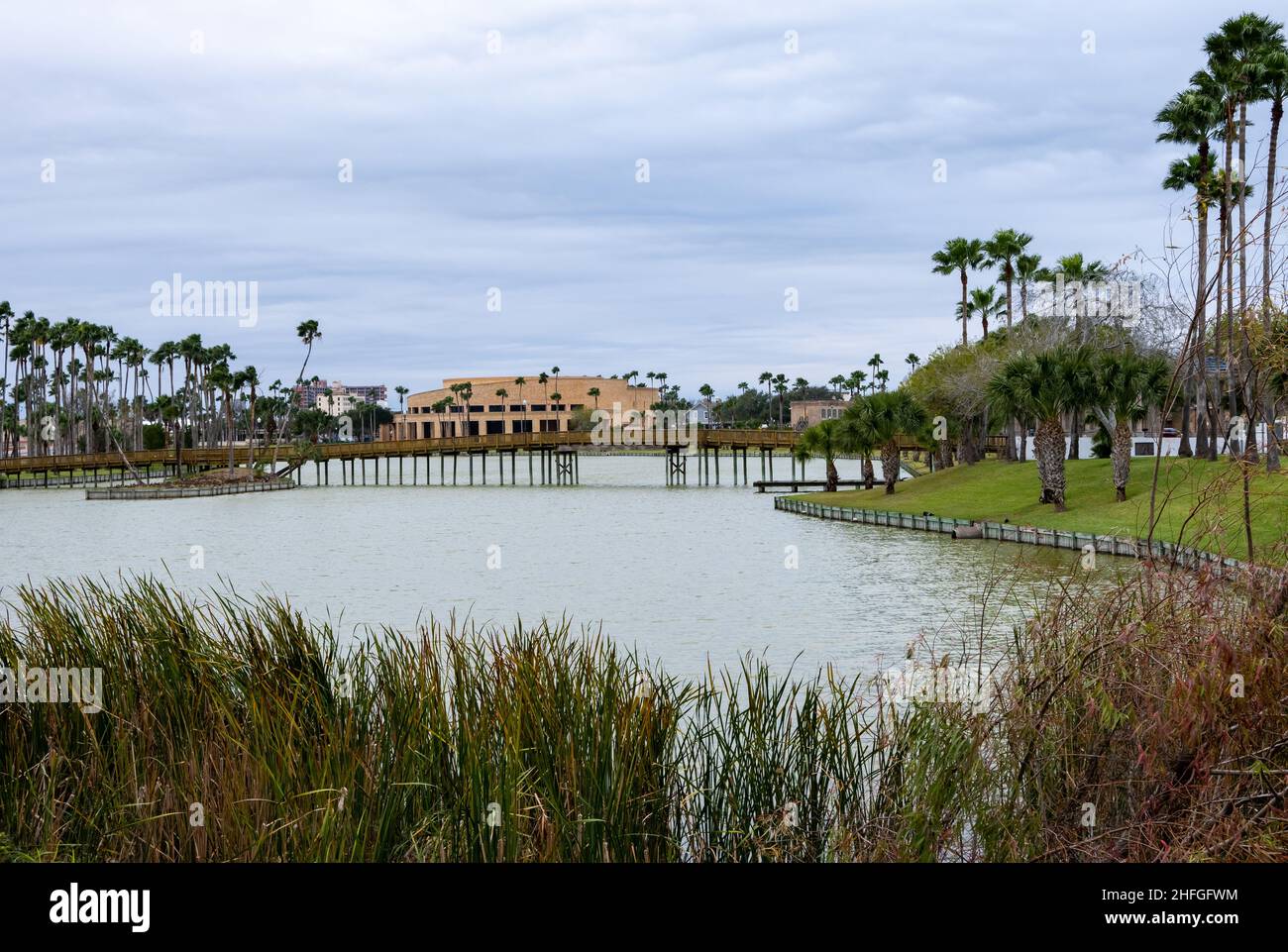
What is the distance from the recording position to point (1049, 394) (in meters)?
47.8

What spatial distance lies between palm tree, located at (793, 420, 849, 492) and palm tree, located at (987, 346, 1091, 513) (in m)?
19.4

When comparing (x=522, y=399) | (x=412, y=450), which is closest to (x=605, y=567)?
(x=412, y=450)

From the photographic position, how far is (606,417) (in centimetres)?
19125

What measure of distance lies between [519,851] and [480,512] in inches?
2667

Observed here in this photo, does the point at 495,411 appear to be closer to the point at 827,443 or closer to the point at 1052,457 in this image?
the point at 827,443

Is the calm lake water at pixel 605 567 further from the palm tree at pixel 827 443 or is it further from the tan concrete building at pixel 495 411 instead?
the tan concrete building at pixel 495 411

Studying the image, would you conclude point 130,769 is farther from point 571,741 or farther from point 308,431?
point 308,431

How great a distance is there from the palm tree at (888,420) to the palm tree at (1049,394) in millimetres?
17349

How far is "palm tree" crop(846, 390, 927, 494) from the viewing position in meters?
67.1

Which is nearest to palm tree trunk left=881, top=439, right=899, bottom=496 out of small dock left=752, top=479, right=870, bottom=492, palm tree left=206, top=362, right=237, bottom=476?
small dock left=752, top=479, right=870, bottom=492

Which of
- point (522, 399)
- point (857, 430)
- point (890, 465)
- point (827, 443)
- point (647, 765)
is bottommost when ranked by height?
point (647, 765)

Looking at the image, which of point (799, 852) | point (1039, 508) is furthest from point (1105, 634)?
point (1039, 508)

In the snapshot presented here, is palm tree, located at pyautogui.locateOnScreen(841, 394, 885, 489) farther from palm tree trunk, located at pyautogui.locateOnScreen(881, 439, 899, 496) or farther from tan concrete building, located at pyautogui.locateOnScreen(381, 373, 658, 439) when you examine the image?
tan concrete building, located at pyautogui.locateOnScreen(381, 373, 658, 439)

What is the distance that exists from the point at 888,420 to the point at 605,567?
28.8 meters
